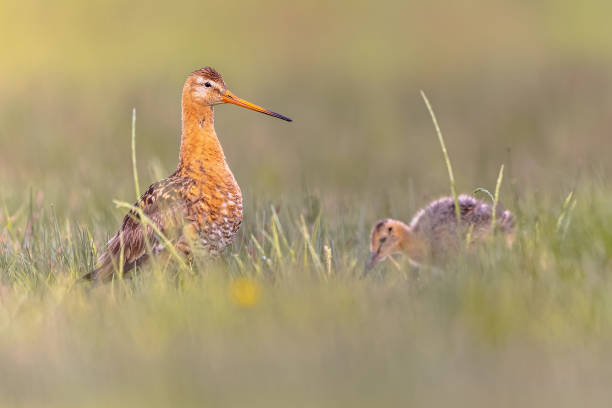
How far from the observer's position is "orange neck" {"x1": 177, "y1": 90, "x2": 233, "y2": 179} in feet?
23.0

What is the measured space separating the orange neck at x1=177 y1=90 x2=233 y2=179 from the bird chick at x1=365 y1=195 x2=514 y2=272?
1.26 m

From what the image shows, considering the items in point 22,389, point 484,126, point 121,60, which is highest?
point 121,60

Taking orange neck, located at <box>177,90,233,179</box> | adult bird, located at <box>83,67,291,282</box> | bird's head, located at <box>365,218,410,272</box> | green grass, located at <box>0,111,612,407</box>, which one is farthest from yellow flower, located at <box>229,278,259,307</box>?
orange neck, located at <box>177,90,233,179</box>

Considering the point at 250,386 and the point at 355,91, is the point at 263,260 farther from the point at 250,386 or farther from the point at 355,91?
the point at 355,91

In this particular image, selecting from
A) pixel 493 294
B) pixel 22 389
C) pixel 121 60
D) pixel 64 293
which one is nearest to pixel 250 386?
pixel 22 389

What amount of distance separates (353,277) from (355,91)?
29.3ft

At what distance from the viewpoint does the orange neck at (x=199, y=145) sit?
7.02 metres

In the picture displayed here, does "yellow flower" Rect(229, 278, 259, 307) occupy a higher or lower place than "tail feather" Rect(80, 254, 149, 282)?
higher

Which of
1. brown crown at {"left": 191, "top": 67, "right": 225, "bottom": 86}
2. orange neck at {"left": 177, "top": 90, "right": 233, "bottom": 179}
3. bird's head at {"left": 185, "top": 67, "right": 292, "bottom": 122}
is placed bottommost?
orange neck at {"left": 177, "top": 90, "right": 233, "bottom": 179}

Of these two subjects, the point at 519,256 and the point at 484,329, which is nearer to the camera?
the point at 484,329

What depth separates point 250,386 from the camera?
4246mm

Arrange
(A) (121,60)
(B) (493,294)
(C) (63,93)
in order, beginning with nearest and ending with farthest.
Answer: (B) (493,294) → (C) (63,93) → (A) (121,60)

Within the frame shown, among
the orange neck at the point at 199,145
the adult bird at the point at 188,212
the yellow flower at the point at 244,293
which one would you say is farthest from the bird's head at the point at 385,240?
the yellow flower at the point at 244,293

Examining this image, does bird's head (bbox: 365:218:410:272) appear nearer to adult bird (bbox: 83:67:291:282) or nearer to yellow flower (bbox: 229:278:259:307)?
adult bird (bbox: 83:67:291:282)
